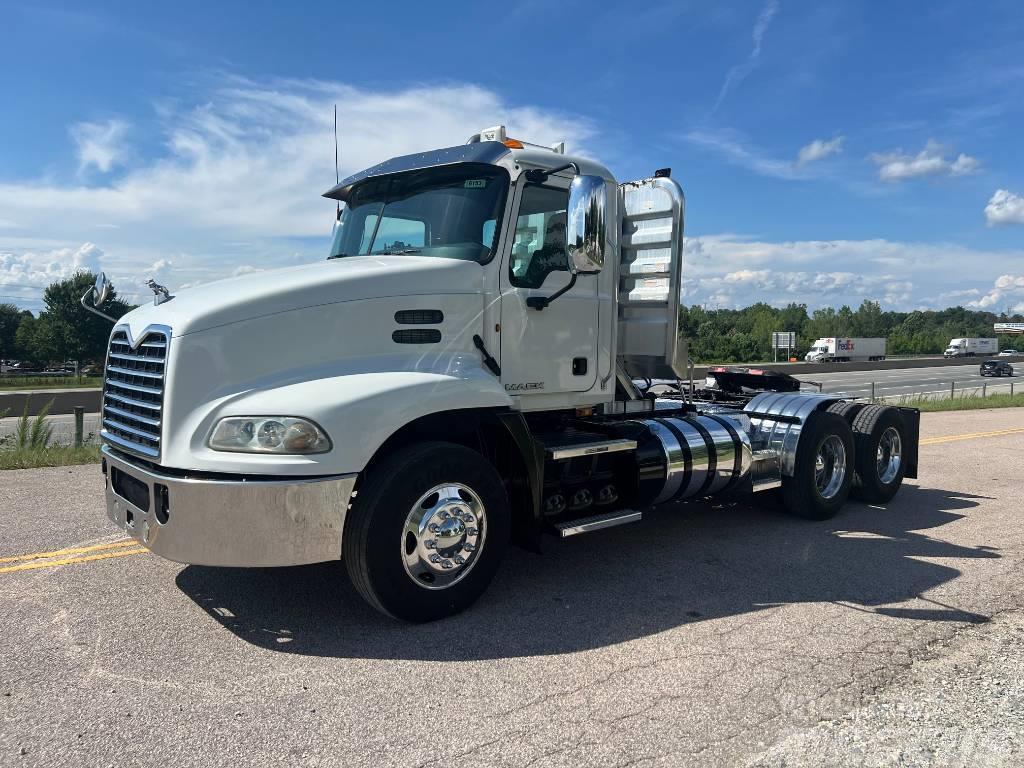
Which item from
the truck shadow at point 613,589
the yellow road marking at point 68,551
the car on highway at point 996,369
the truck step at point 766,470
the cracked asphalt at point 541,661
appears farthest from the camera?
the car on highway at point 996,369

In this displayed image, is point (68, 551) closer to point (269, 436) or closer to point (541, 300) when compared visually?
point (269, 436)

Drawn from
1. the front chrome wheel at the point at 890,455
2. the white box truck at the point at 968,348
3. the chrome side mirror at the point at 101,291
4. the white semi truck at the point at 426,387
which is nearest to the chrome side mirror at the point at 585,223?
the white semi truck at the point at 426,387

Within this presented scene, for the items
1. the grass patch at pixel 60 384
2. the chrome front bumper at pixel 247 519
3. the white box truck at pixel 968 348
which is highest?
the white box truck at pixel 968 348

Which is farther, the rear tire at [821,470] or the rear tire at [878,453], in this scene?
the rear tire at [878,453]

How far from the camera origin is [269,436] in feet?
12.8

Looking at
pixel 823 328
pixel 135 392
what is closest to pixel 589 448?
pixel 135 392

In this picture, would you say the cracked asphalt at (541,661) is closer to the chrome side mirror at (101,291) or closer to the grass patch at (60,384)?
the chrome side mirror at (101,291)

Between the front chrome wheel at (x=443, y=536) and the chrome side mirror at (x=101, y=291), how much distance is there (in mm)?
2727

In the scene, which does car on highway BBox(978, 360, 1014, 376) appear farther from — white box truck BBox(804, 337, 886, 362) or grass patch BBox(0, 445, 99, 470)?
grass patch BBox(0, 445, 99, 470)

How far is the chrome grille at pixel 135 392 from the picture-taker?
410cm

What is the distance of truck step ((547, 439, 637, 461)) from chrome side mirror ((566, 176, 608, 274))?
1.21 metres

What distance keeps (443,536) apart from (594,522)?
3.96 feet

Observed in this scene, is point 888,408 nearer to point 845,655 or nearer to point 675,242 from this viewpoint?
point 675,242

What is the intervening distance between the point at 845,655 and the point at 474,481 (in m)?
2.18
